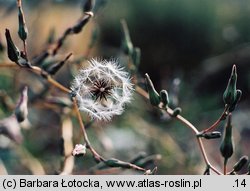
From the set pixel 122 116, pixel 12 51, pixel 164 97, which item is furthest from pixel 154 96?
pixel 122 116

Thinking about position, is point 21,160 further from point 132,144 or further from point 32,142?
point 132,144

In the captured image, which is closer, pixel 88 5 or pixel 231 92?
pixel 231 92

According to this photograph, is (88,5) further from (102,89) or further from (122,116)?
(122,116)

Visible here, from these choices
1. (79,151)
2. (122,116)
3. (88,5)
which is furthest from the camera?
(122,116)

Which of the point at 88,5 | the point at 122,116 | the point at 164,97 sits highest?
the point at 88,5

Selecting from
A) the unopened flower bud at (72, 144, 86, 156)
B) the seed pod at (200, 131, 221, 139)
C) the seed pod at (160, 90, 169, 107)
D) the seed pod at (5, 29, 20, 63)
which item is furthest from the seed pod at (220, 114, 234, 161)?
the seed pod at (5, 29, 20, 63)

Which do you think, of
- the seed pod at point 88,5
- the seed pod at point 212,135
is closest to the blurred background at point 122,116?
the seed pod at point 88,5

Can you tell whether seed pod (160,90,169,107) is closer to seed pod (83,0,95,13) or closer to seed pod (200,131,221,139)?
seed pod (200,131,221,139)

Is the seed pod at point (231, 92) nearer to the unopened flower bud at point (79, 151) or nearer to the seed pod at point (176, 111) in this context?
the seed pod at point (176, 111)
